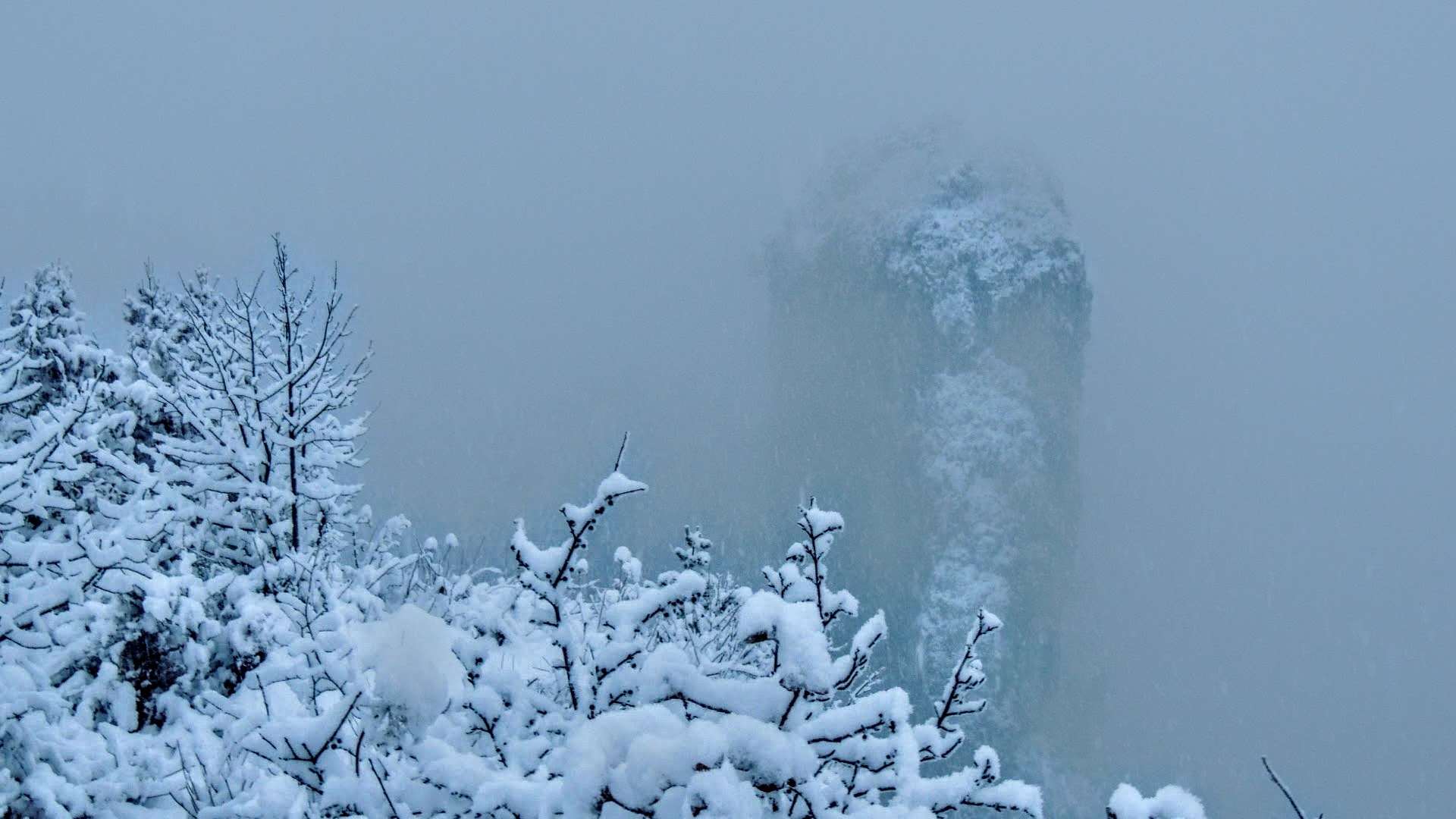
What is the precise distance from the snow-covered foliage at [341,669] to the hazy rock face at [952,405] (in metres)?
37.6

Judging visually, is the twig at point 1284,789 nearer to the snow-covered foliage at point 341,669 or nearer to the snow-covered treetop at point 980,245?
the snow-covered foliage at point 341,669

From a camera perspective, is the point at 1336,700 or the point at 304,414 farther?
the point at 1336,700

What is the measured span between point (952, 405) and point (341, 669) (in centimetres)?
5301

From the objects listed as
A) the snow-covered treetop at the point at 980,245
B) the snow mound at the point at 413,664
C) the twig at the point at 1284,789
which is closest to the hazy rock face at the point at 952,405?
the snow-covered treetop at the point at 980,245

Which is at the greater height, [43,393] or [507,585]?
[43,393]

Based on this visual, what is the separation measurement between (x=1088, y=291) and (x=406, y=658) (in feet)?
207

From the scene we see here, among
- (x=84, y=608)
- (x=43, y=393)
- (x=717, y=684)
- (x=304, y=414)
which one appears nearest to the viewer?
(x=717, y=684)

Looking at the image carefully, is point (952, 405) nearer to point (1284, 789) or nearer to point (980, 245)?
point (980, 245)

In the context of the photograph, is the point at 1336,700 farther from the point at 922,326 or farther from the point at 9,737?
the point at 9,737

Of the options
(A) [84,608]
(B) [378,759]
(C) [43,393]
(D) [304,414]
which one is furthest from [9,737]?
(C) [43,393]

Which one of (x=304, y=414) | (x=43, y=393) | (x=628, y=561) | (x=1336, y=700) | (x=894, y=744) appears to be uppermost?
(x=1336, y=700)

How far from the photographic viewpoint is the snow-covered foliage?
171cm

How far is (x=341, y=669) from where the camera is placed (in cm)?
315

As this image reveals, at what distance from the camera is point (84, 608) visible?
173 inches
